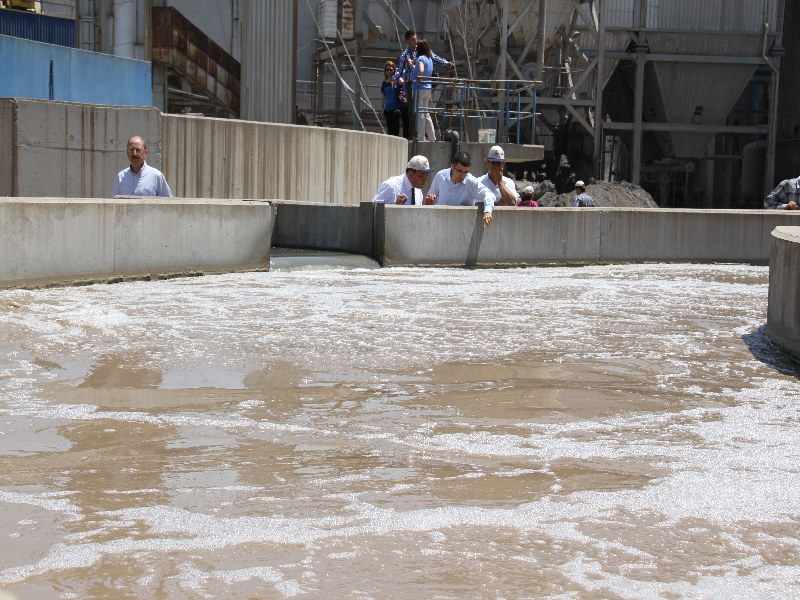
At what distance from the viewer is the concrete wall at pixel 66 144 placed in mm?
12078

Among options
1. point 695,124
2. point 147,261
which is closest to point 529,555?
point 147,261

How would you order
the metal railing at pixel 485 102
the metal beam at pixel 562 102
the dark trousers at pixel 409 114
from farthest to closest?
the metal beam at pixel 562 102, the metal railing at pixel 485 102, the dark trousers at pixel 409 114

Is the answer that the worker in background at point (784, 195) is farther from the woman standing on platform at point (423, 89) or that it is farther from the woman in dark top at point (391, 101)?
the woman in dark top at point (391, 101)

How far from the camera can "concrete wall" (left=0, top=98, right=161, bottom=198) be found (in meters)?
12.1

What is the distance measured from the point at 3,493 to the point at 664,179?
27739 mm

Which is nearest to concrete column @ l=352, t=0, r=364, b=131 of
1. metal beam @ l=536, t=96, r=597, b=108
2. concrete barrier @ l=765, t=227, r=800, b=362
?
metal beam @ l=536, t=96, r=597, b=108

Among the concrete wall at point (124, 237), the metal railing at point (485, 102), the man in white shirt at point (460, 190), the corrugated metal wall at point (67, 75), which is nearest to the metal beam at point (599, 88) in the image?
the metal railing at point (485, 102)

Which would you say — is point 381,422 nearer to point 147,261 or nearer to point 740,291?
point 147,261

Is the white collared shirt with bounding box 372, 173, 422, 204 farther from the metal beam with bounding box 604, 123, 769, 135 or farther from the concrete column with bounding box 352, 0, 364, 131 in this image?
the metal beam with bounding box 604, 123, 769, 135

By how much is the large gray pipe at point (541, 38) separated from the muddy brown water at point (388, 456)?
56.5ft

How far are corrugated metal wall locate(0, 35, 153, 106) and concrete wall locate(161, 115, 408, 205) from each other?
106 inches

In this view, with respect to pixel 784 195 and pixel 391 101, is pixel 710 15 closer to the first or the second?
pixel 391 101

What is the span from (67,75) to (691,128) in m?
17.2

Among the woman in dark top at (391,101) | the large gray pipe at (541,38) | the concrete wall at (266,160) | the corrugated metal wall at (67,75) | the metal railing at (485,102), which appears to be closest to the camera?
the concrete wall at (266,160)
